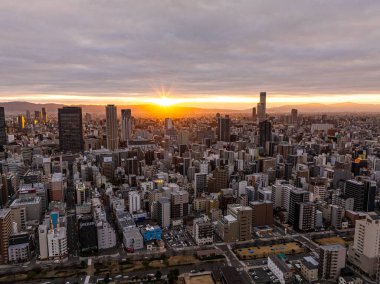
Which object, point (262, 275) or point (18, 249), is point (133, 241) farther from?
point (262, 275)

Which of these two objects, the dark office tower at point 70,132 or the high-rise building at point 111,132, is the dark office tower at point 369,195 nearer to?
the high-rise building at point 111,132

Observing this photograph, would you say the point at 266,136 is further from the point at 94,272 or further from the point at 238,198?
the point at 94,272

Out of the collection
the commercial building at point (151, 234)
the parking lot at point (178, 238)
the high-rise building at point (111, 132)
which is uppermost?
the high-rise building at point (111, 132)

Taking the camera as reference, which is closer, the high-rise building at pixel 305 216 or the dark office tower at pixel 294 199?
the high-rise building at pixel 305 216

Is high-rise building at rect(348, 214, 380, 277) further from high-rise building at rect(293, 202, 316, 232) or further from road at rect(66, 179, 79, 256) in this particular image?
road at rect(66, 179, 79, 256)

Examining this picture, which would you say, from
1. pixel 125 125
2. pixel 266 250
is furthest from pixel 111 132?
pixel 266 250

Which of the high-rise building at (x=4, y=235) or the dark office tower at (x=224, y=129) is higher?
the dark office tower at (x=224, y=129)

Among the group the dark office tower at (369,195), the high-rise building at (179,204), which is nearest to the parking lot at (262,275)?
the high-rise building at (179,204)
